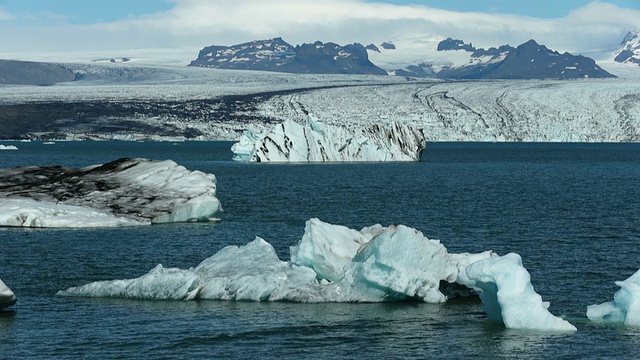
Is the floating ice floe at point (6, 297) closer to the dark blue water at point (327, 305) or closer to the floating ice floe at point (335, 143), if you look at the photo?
the dark blue water at point (327, 305)

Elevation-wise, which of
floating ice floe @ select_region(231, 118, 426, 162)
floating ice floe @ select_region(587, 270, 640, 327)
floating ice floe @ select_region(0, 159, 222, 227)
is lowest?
floating ice floe @ select_region(231, 118, 426, 162)

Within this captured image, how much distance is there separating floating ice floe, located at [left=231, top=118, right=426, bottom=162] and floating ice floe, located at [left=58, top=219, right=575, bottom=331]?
159ft

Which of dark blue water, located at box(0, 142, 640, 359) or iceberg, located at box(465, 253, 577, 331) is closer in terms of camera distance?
dark blue water, located at box(0, 142, 640, 359)

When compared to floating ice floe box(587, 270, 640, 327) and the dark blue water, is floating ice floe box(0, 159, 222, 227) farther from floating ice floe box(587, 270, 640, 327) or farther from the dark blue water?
floating ice floe box(587, 270, 640, 327)

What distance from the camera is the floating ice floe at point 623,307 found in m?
16.4

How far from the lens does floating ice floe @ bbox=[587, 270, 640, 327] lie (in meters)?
16.4

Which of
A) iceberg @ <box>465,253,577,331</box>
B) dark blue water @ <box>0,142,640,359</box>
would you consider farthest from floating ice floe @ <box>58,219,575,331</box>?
iceberg @ <box>465,253,577,331</box>

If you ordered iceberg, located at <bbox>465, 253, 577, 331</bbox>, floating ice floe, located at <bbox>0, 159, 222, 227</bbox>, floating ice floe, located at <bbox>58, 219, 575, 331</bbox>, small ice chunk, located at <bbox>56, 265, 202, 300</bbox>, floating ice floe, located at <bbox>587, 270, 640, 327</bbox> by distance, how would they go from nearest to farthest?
iceberg, located at <bbox>465, 253, 577, 331</bbox>, floating ice floe, located at <bbox>587, 270, 640, 327</bbox>, floating ice floe, located at <bbox>58, 219, 575, 331</bbox>, small ice chunk, located at <bbox>56, 265, 202, 300</bbox>, floating ice floe, located at <bbox>0, 159, 222, 227</bbox>

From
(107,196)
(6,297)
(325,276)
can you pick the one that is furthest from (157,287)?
(107,196)

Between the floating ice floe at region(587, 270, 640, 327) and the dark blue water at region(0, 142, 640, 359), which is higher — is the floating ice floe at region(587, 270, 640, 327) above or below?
above

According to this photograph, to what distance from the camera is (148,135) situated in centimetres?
12519

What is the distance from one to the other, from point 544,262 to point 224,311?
8.56 m

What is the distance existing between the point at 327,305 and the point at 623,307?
15.6 ft

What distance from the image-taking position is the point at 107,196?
31.2 m
